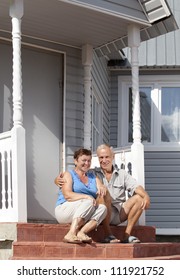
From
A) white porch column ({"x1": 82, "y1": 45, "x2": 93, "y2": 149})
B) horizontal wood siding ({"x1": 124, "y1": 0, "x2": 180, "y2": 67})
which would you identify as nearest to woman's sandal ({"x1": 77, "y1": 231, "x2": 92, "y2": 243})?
white porch column ({"x1": 82, "y1": 45, "x2": 93, "y2": 149})

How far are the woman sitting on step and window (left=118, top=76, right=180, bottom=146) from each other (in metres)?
5.03

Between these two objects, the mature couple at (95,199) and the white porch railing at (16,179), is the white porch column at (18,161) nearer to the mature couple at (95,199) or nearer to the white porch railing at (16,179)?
the white porch railing at (16,179)

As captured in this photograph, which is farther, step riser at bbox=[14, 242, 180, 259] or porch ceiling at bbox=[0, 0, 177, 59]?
porch ceiling at bbox=[0, 0, 177, 59]

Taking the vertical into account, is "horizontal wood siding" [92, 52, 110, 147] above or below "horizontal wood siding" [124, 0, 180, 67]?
below

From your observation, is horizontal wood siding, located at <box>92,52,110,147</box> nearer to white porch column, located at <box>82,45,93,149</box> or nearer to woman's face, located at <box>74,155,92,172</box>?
white porch column, located at <box>82,45,93,149</box>

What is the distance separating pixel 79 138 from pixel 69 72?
101cm

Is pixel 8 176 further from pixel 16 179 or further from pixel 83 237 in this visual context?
pixel 83 237

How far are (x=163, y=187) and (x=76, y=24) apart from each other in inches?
165

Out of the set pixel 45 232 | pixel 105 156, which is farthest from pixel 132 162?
pixel 45 232

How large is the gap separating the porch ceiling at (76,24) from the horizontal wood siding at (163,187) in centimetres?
290

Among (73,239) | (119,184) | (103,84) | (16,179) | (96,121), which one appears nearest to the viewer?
(73,239)

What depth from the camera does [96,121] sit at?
1168 centimetres

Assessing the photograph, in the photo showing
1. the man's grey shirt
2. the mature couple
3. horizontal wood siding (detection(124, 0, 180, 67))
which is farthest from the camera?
horizontal wood siding (detection(124, 0, 180, 67))

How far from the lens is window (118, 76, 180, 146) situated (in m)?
12.9
